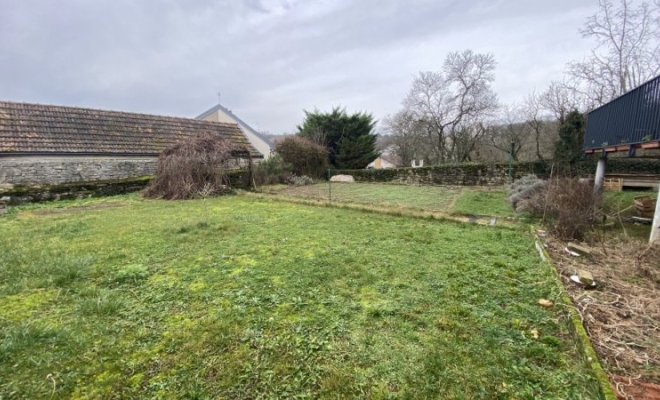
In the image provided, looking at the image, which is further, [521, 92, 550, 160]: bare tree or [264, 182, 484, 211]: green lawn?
[521, 92, 550, 160]: bare tree

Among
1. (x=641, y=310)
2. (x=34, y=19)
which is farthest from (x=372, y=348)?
(x=34, y=19)

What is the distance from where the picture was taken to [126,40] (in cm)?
1251

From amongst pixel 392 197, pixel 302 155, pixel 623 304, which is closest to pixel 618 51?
pixel 392 197

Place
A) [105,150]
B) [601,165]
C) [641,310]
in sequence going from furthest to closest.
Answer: [105,150] < [601,165] < [641,310]

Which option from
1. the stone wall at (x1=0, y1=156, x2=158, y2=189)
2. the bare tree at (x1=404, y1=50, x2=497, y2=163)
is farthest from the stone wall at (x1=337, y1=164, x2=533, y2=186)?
the stone wall at (x1=0, y1=156, x2=158, y2=189)

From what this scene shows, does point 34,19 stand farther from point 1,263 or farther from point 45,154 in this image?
point 1,263

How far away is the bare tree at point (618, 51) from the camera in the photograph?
1720 cm

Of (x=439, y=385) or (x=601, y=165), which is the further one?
(x=601, y=165)

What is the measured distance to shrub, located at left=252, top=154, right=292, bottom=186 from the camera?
16.0m

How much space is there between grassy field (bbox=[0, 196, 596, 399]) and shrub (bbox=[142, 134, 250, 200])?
654 cm

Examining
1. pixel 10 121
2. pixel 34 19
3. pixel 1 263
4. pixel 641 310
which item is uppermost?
pixel 34 19

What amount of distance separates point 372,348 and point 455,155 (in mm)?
27390

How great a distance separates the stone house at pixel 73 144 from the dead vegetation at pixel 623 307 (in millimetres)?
14416

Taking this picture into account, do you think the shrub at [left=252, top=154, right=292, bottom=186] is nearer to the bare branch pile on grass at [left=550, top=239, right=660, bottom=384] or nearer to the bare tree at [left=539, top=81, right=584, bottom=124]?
the bare branch pile on grass at [left=550, top=239, right=660, bottom=384]
